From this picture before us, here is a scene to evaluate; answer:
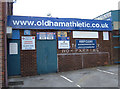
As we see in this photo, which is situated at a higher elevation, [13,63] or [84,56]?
[84,56]

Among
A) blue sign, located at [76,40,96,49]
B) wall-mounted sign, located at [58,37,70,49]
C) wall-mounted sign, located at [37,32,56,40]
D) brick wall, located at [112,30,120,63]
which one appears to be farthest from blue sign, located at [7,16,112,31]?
blue sign, located at [76,40,96,49]

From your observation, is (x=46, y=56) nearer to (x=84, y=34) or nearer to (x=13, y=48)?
(x=13, y=48)

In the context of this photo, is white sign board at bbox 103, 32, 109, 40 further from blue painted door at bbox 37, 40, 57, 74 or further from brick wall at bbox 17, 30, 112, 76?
blue painted door at bbox 37, 40, 57, 74

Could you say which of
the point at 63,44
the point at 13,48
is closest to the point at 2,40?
the point at 13,48

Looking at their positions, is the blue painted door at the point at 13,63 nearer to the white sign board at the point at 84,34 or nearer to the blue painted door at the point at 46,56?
the blue painted door at the point at 46,56

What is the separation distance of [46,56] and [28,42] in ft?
6.20

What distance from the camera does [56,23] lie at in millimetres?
12742

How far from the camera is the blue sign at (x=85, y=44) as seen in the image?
1343 centimetres

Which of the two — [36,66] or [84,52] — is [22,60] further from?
[84,52]

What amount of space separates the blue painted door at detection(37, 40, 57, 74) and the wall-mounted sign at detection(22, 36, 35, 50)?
0.49 m

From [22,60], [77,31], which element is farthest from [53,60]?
[77,31]

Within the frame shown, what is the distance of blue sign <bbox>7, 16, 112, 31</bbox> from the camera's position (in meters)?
11.8

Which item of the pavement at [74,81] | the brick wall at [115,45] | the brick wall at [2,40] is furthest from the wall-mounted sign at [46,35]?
the brick wall at [115,45]

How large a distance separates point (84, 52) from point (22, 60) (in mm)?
5570
